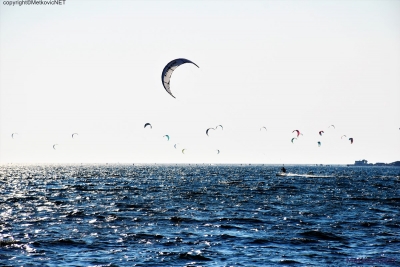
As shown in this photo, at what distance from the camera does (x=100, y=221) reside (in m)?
27.0

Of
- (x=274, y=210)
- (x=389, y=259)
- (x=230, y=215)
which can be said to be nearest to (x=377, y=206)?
(x=274, y=210)

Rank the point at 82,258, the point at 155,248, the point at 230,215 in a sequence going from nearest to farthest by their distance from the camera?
the point at 82,258 → the point at 155,248 → the point at 230,215

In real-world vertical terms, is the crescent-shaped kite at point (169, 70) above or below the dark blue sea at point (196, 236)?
above

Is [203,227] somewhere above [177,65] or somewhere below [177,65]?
below

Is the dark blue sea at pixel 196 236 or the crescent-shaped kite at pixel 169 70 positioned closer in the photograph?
the dark blue sea at pixel 196 236

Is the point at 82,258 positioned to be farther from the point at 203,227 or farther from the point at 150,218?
the point at 150,218

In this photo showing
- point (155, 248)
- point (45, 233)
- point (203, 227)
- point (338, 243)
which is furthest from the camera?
point (203, 227)

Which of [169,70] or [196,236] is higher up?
[169,70]

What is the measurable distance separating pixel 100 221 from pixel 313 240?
12.8 meters

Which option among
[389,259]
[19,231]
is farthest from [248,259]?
[19,231]

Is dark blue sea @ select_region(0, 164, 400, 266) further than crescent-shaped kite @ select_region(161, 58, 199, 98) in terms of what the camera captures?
No

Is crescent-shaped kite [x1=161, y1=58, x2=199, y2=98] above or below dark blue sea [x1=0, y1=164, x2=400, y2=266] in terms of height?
above

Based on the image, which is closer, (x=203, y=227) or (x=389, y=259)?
(x=389, y=259)

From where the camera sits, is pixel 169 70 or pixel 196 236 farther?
pixel 169 70
